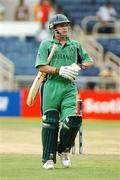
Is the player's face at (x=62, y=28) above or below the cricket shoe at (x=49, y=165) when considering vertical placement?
above

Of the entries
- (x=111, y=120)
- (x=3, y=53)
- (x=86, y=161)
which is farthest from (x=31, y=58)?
(x=86, y=161)

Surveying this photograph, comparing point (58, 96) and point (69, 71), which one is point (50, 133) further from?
point (69, 71)

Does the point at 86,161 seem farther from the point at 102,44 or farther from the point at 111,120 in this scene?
the point at 102,44

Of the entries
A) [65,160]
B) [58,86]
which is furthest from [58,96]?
[65,160]

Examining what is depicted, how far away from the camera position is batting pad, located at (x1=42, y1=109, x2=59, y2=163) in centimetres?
1145

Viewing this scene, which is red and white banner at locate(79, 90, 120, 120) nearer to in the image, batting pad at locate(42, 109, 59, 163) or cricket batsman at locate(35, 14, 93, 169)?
cricket batsman at locate(35, 14, 93, 169)

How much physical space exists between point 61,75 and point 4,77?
16.6m

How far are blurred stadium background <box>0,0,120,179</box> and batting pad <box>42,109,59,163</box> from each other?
8.99 m

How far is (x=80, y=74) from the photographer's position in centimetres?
2834

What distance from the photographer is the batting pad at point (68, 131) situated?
37.4 feet

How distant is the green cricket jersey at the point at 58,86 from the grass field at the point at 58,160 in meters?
0.83

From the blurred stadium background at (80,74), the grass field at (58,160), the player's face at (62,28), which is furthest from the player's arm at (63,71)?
the blurred stadium background at (80,74)

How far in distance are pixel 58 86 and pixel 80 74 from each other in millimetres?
16810

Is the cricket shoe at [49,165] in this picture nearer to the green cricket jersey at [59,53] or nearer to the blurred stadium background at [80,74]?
the green cricket jersey at [59,53]
